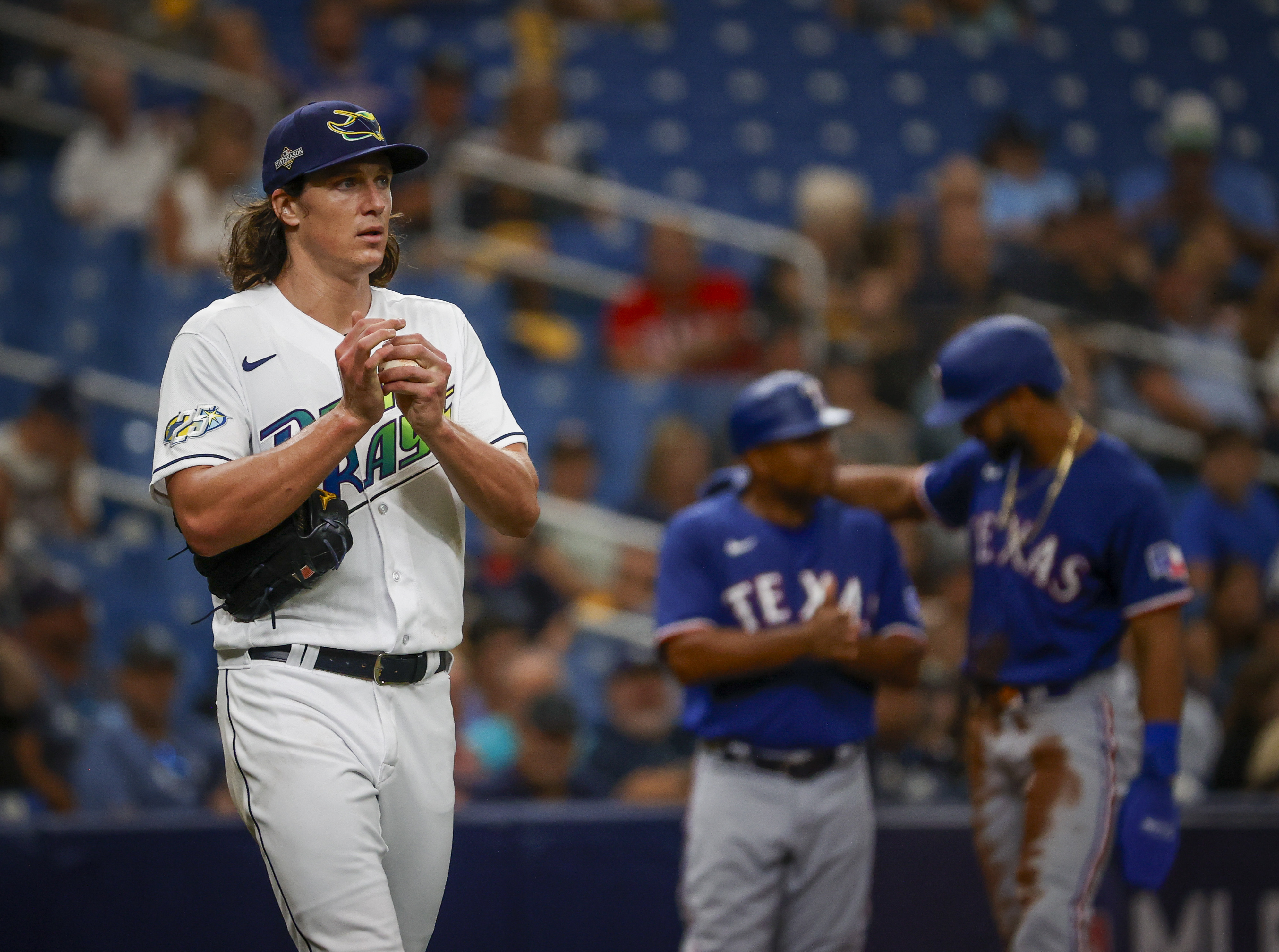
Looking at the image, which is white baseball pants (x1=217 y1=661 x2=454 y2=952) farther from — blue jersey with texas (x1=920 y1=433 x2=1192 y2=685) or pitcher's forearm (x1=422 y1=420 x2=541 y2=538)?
blue jersey with texas (x1=920 y1=433 x2=1192 y2=685)

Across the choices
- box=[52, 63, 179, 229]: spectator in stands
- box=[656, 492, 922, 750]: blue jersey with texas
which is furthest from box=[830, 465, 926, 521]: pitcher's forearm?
box=[52, 63, 179, 229]: spectator in stands

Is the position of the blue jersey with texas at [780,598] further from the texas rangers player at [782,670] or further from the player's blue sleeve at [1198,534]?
the player's blue sleeve at [1198,534]

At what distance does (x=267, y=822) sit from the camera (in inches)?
97.0

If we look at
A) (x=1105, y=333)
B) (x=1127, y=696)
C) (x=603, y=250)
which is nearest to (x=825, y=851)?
(x=1127, y=696)

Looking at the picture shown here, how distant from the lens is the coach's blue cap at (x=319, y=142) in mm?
2566

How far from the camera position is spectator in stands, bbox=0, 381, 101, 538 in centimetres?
A: 650

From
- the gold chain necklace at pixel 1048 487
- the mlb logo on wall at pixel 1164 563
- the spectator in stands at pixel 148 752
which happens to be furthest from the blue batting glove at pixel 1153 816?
the spectator in stands at pixel 148 752

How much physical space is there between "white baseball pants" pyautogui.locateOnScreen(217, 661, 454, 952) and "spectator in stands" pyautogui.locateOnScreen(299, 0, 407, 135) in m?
6.41

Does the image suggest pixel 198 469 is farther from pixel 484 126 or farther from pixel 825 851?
pixel 484 126

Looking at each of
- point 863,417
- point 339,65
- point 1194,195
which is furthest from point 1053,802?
point 339,65

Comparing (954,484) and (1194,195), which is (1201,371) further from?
(954,484)

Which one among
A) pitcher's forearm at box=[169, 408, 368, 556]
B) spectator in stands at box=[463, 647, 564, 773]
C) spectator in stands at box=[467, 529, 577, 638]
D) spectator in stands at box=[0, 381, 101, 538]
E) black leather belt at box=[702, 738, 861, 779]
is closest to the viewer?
pitcher's forearm at box=[169, 408, 368, 556]

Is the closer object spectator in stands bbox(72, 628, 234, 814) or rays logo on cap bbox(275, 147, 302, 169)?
rays logo on cap bbox(275, 147, 302, 169)

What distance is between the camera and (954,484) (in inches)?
159
